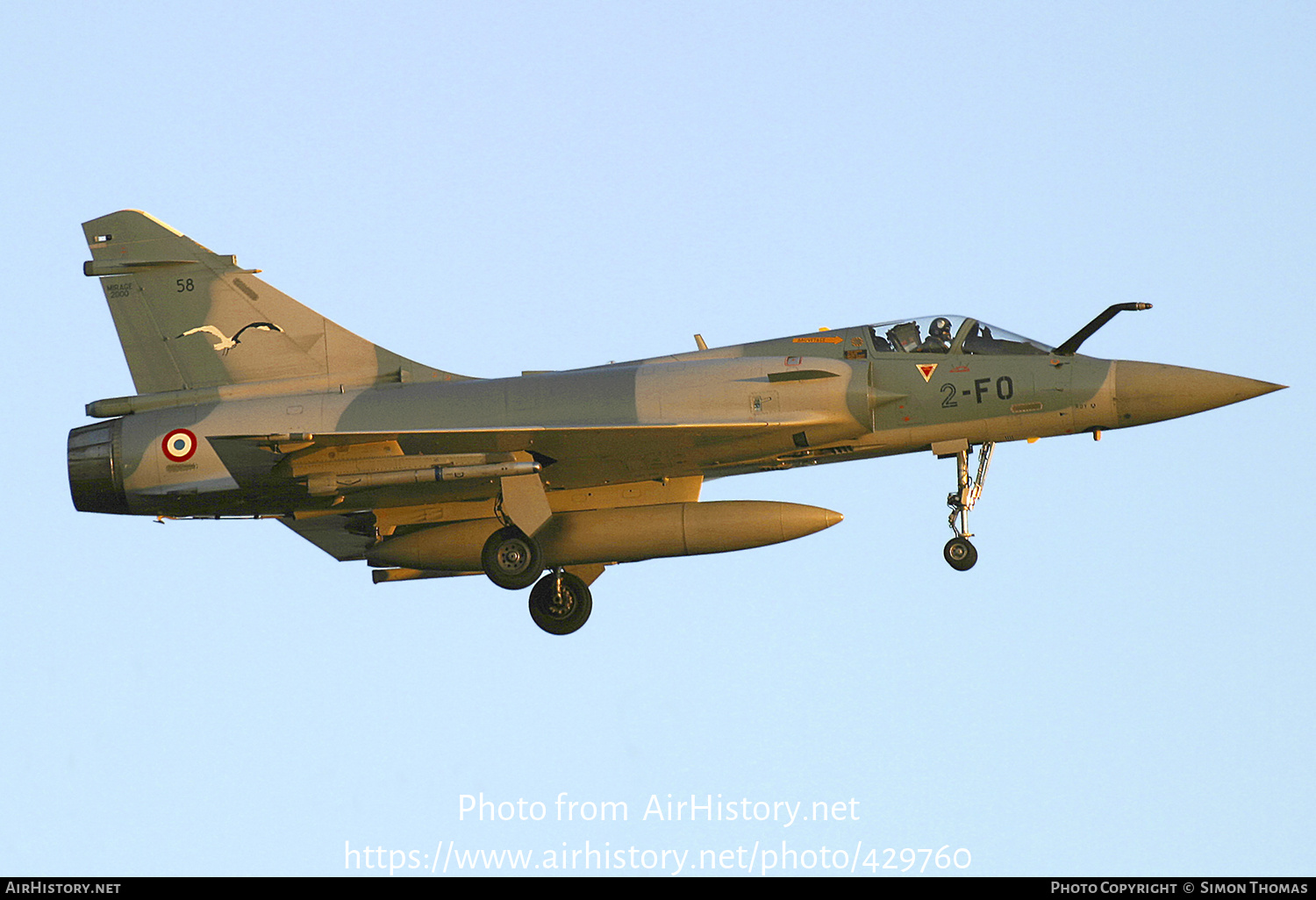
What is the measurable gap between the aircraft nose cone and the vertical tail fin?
752 cm

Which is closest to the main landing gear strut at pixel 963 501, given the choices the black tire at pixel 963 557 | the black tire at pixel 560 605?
the black tire at pixel 963 557

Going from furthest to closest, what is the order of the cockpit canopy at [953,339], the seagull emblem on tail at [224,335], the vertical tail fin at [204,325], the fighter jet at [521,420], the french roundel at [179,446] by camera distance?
1. the seagull emblem on tail at [224,335]
2. the vertical tail fin at [204,325]
3. the cockpit canopy at [953,339]
4. the french roundel at [179,446]
5. the fighter jet at [521,420]

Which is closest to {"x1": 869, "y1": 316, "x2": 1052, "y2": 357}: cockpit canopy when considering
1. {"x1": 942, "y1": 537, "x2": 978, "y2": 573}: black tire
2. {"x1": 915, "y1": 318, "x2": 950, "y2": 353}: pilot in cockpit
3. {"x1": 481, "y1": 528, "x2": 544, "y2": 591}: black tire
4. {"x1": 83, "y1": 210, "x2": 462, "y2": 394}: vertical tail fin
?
{"x1": 915, "y1": 318, "x2": 950, "y2": 353}: pilot in cockpit

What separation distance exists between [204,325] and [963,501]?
8.90 metres

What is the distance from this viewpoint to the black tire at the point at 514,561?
1917cm

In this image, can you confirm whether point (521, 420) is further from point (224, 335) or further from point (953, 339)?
point (953, 339)

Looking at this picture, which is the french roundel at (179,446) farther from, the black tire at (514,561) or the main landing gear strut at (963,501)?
the main landing gear strut at (963,501)

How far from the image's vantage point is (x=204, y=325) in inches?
791

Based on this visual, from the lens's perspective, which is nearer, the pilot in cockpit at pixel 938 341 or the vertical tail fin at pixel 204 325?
the pilot in cockpit at pixel 938 341

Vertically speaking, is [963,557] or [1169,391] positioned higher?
[1169,391]

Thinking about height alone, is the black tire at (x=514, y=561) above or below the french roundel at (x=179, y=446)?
below

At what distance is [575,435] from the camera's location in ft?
61.1

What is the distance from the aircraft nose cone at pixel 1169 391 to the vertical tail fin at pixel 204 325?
296 inches

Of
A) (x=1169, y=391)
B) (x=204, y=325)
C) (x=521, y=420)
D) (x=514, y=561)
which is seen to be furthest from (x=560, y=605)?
(x=1169, y=391)
